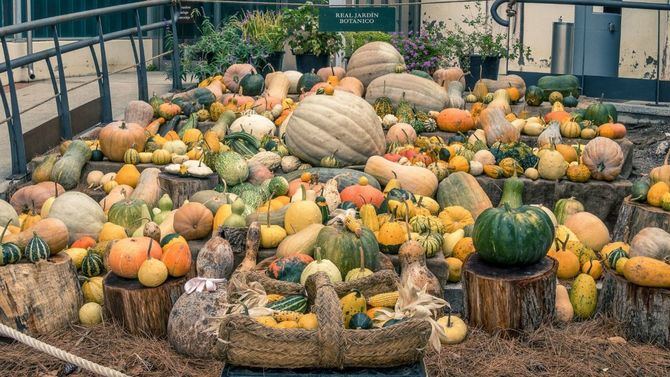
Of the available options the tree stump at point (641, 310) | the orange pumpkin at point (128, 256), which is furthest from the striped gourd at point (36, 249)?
the tree stump at point (641, 310)

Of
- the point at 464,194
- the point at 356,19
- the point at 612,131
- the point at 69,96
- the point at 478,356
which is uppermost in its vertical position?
the point at 356,19

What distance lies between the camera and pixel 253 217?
269 inches

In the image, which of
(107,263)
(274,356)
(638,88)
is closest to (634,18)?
(638,88)

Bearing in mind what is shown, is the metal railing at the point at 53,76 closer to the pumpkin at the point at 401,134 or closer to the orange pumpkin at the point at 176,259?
the orange pumpkin at the point at 176,259

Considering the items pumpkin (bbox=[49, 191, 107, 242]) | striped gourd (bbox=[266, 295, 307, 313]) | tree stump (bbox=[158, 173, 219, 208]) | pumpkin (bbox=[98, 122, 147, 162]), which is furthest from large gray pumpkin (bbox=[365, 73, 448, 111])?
striped gourd (bbox=[266, 295, 307, 313])

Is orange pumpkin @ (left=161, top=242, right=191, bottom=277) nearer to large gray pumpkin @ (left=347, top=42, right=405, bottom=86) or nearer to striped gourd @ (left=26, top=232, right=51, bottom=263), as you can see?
striped gourd @ (left=26, top=232, right=51, bottom=263)

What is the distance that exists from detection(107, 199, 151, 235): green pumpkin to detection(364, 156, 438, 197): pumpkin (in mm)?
1932

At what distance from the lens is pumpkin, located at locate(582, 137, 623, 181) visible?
8234 millimetres

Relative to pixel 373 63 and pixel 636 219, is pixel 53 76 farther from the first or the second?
pixel 636 219

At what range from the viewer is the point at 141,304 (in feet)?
19.2

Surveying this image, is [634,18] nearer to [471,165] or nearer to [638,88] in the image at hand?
[638,88]

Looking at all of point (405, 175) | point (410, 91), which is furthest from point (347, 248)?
point (410, 91)

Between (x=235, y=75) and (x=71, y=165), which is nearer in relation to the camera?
(x=71, y=165)

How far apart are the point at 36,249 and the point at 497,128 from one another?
482cm
